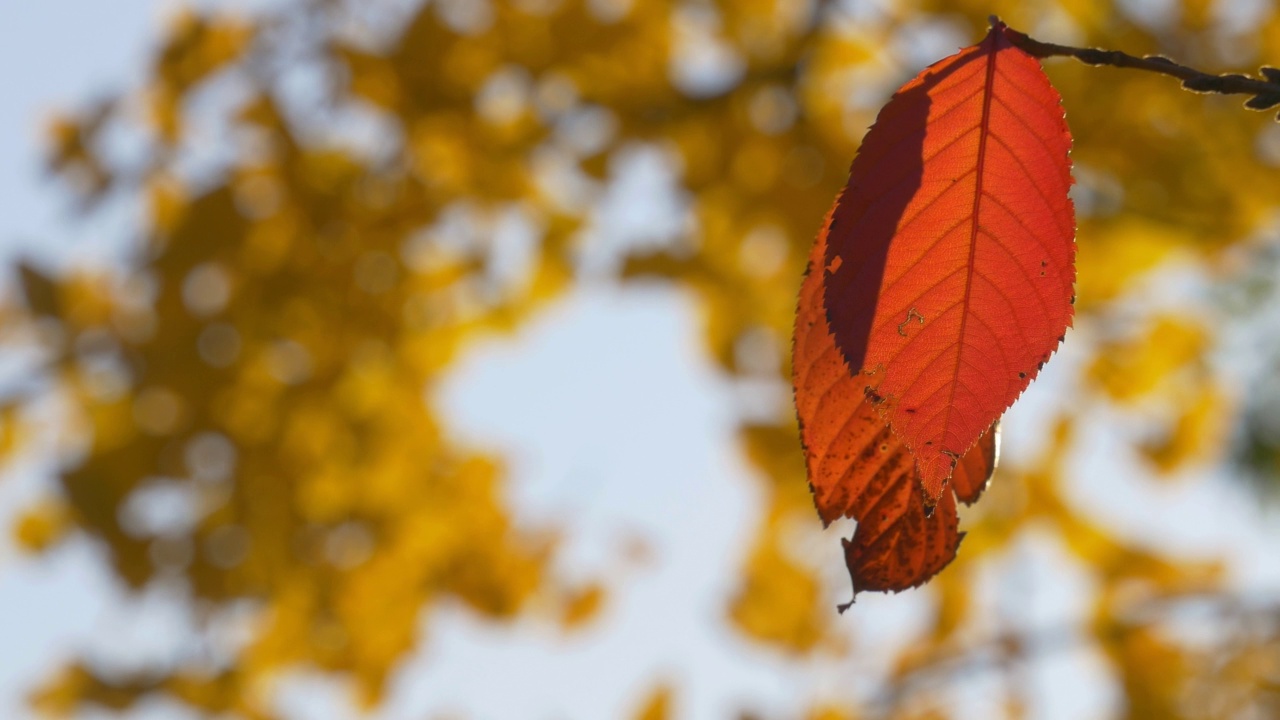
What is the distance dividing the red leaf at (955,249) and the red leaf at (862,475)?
23 mm

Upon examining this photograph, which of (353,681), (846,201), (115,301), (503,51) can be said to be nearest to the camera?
(846,201)

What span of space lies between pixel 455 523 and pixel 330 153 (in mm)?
682

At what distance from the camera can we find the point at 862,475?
0.42 m

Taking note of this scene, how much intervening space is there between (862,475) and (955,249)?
89 mm

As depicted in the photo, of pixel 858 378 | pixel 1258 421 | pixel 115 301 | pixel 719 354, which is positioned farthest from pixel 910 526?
pixel 1258 421

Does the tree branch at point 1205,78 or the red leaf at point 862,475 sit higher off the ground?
the tree branch at point 1205,78

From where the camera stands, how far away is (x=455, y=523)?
203cm

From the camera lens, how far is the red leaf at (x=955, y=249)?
38cm

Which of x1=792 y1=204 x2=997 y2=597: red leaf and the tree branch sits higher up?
the tree branch

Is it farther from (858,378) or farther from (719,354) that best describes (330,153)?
(858,378)

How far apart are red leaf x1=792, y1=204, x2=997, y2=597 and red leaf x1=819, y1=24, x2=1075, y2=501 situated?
2cm

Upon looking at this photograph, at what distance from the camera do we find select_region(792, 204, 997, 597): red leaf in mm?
413

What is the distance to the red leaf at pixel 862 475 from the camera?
413 millimetres

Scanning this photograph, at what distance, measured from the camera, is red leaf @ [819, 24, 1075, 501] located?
0.38 m
